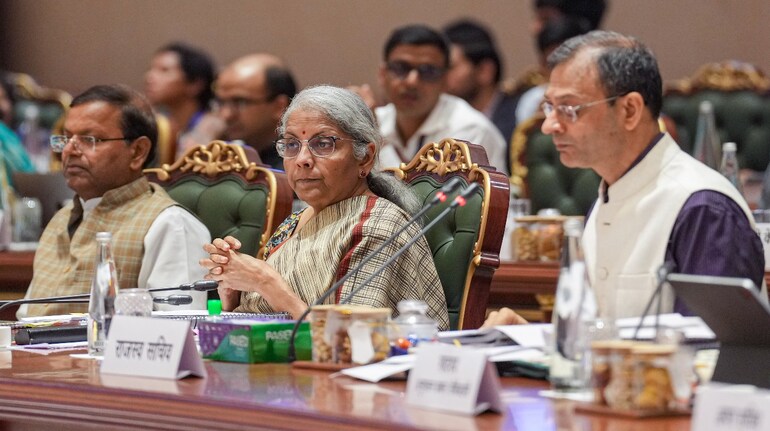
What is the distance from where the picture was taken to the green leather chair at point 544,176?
4863 mm

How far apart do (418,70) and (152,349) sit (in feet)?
11.1

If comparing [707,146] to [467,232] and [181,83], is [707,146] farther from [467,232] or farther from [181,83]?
[181,83]

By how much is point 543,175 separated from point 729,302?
3.39 m

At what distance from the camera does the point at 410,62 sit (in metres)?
5.23

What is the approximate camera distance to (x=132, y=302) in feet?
7.52

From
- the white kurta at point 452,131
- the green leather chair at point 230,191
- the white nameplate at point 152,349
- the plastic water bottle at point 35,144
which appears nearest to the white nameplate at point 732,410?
the white nameplate at point 152,349

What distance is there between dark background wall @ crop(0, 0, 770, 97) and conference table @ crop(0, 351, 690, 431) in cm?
481

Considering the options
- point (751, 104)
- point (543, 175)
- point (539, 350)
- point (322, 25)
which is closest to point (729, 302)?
point (539, 350)

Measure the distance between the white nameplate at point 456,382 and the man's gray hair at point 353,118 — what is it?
1.20 metres

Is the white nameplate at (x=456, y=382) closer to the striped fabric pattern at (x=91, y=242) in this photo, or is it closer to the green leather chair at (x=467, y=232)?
the green leather chair at (x=467, y=232)

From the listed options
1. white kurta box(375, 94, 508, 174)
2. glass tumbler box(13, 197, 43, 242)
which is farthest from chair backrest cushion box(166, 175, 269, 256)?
white kurta box(375, 94, 508, 174)

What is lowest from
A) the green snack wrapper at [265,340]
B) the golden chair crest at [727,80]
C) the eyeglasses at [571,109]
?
the green snack wrapper at [265,340]

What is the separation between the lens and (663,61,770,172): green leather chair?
18.1ft

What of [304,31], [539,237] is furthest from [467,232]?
[304,31]
